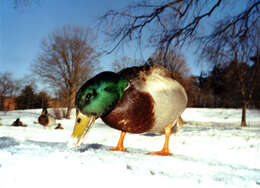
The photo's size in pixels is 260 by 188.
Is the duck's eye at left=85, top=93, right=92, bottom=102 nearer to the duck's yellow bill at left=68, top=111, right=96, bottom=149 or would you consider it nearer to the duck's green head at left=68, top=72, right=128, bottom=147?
the duck's green head at left=68, top=72, right=128, bottom=147

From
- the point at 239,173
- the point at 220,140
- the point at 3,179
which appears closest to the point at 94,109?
the point at 3,179

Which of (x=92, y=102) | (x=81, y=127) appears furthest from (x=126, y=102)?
(x=81, y=127)

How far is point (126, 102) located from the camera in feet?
5.96

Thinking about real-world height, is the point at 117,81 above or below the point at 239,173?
above

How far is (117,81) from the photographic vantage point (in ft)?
6.01

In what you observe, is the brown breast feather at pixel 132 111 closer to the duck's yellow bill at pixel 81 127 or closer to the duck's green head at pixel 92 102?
the duck's green head at pixel 92 102

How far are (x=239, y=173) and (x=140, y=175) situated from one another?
0.77m

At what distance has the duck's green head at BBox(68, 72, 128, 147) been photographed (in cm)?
167

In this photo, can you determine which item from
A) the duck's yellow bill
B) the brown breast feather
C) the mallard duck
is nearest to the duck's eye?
the mallard duck

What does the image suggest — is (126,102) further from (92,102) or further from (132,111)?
(92,102)

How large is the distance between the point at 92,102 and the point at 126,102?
0.29m

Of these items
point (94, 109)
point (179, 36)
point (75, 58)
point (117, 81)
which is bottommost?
point (94, 109)

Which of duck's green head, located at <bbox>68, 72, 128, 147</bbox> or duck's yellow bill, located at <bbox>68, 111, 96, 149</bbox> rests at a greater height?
duck's green head, located at <bbox>68, 72, 128, 147</bbox>

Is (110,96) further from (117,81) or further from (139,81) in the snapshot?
(139,81)
